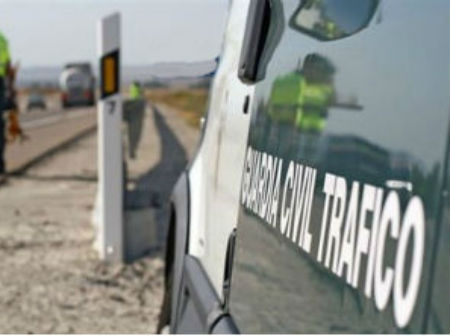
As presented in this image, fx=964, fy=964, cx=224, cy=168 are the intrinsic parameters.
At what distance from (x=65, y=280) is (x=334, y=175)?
209 inches

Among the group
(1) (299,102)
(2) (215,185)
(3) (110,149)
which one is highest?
(1) (299,102)

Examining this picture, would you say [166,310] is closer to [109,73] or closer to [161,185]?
[109,73]

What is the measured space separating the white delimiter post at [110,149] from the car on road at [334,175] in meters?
4.00

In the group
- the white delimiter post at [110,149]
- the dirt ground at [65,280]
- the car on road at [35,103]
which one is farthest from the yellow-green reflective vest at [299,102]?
the car on road at [35,103]

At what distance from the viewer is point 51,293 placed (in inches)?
263

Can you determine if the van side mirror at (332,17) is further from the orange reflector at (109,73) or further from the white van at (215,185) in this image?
the orange reflector at (109,73)

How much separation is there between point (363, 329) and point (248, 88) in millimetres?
1401

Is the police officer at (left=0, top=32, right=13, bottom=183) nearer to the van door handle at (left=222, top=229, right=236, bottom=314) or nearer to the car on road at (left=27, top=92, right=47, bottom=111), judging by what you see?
the van door handle at (left=222, top=229, right=236, bottom=314)

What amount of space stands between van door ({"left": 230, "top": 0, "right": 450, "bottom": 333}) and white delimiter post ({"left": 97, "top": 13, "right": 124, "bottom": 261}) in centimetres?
465

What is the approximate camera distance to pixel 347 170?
1918mm

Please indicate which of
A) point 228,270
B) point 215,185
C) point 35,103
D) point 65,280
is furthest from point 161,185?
point 35,103

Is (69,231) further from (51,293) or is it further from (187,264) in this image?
(187,264)

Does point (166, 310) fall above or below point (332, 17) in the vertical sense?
below

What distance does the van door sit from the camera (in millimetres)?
1603
